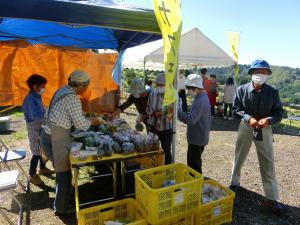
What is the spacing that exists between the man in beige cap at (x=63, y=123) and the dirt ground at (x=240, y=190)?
0.54 metres

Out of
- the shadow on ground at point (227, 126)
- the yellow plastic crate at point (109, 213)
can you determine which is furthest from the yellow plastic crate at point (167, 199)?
the shadow on ground at point (227, 126)

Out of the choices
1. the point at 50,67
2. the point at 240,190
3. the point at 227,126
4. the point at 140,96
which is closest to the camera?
the point at 240,190

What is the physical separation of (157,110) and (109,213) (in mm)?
1754

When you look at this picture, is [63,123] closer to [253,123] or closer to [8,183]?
[8,183]

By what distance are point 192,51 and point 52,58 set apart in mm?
5425

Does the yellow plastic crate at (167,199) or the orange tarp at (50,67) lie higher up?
the orange tarp at (50,67)

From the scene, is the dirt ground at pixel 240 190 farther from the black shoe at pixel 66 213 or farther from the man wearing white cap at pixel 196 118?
the man wearing white cap at pixel 196 118

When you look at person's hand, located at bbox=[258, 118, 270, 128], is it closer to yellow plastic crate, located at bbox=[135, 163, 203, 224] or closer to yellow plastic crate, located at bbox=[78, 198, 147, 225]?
yellow plastic crate, located at bbox=[135, 163, 203, 224]

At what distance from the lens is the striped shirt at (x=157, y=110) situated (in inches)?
164

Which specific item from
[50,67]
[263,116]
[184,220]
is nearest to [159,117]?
[263,116]

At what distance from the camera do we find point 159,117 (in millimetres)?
4184

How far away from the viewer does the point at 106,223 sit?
111 inches

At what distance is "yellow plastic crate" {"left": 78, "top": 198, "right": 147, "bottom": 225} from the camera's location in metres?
2.86

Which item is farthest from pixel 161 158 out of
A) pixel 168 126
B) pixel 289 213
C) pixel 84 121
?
pixel 289 213
